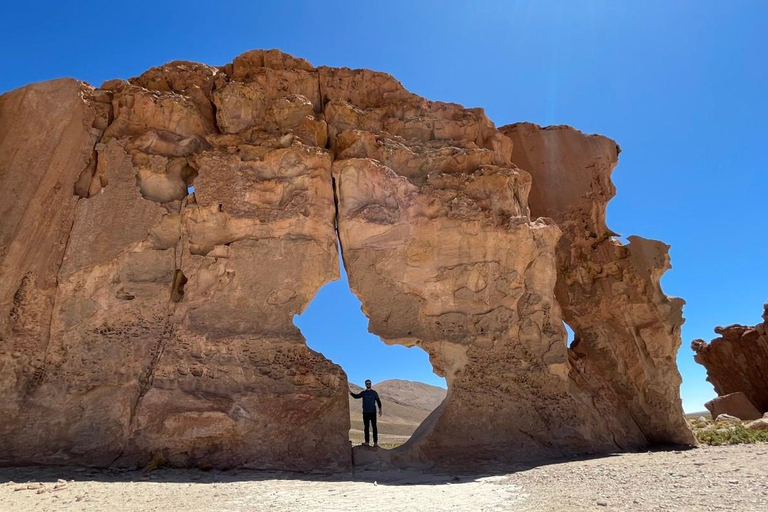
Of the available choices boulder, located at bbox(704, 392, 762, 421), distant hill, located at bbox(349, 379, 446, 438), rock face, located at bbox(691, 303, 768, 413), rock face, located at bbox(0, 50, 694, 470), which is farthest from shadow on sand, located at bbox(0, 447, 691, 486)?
A: rock face, located at bbox(691, 303, 768, 413)

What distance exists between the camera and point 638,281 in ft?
39.9

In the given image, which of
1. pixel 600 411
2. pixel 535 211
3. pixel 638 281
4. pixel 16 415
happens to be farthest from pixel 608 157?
pixel 16 415

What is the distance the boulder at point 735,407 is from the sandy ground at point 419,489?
18.3 meters

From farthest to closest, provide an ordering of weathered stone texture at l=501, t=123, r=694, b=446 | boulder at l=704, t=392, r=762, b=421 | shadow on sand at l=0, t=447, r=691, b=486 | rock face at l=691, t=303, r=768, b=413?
rock face at l=691, t=303, r=768, b=413, boulder at l=704, t=392, r=762, b=421, weathered stone texture at l=501, t=123, r=694, b=446, shadow on sand at l=0, t=447, r=691, b=486

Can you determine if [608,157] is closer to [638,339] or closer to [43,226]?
[638,339]

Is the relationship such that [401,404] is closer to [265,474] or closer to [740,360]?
[740,360]

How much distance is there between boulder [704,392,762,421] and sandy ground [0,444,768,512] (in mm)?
18299

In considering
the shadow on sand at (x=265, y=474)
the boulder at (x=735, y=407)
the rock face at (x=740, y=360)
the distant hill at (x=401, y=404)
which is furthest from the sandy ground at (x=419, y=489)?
the distant hill at (x=401, y=404)

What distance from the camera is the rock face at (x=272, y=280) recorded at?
7.90m

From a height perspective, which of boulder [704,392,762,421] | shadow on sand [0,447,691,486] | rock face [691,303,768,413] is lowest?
shadow on sand [0,447,691,486]

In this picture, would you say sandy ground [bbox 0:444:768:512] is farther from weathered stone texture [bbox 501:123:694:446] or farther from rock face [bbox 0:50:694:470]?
weathered stone texture [bbox 501:123:694:446]

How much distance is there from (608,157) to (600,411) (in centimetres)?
645

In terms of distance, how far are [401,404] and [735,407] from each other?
33.9 metres

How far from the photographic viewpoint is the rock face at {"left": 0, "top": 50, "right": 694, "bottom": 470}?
25.9 feet
